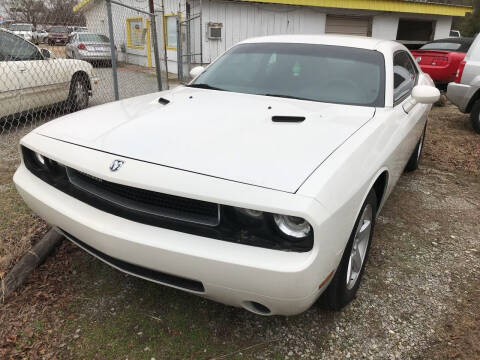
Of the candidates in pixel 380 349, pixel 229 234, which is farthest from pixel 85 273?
pixel 380 349

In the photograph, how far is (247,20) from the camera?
1422 cm

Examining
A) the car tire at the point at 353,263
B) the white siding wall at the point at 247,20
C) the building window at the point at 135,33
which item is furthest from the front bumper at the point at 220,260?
the building window at the point at 135,33

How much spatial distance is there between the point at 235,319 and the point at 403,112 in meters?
1.94

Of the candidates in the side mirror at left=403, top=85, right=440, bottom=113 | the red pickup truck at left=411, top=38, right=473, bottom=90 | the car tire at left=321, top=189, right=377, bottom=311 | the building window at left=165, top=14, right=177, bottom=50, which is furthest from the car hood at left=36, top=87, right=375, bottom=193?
the building window at left=165, top=14, right=177, bottom=50

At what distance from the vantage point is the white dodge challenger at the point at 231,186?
163 cm

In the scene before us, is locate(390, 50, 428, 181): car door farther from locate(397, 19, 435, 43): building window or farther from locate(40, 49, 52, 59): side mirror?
locate(397, 19, 435, 43): building window

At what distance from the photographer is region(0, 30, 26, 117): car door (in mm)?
5152

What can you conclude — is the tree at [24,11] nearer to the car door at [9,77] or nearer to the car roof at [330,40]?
the car door at [9,77]

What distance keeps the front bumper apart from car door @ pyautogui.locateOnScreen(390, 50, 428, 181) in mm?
1395

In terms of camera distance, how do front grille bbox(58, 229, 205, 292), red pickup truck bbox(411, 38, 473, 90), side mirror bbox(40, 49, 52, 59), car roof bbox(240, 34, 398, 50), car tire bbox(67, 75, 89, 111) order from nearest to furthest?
1. front grille bbox(58, 229, 205, 292)
2. car roof bbox(240, 34, 398, 50)
3. side mirror bbox(40, 49, 52, 59)
4. car tire bbox(67, 75, 89, 111)
5. red pickup truck bbox(411, 38, 473, 90)

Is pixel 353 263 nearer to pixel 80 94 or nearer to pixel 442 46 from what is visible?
pixel 80 94

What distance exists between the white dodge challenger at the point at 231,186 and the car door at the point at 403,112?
4cm

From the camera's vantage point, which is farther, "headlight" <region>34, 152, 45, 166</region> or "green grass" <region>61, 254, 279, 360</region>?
"headlight" <region>34, 152, 45, 166</region>

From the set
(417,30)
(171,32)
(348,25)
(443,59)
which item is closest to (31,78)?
(443,59)
